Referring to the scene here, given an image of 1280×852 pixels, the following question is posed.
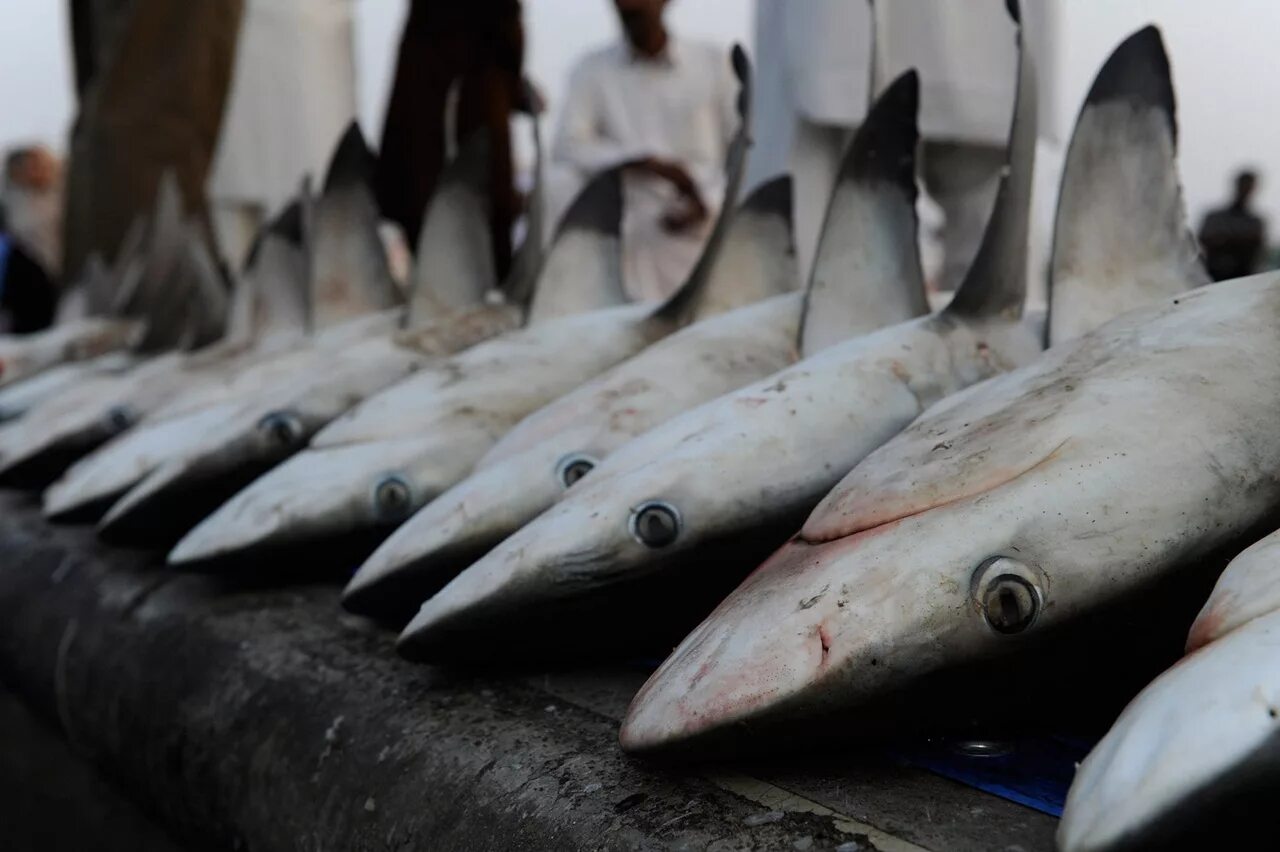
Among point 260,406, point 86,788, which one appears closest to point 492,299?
point 260,406

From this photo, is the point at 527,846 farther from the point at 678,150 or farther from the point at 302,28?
the point at 302,28

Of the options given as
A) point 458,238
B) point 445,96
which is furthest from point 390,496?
point 445,96

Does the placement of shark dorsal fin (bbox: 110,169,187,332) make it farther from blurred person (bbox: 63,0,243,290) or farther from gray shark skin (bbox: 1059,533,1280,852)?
gray shark skin (bbox: 1059,533,1280,852)

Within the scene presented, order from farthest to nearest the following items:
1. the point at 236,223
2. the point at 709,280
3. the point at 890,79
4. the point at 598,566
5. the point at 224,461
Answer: the point at 236,223
the point at 890,79
the point at 709,280
the point at 224,461
the point at 598,566

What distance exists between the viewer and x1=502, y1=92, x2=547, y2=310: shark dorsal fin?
9.96 ft

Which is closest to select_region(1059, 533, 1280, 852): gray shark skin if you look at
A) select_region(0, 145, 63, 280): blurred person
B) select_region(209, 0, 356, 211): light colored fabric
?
select_region(209, 0, 356, 211): light colored fabric

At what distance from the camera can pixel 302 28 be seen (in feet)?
23.5

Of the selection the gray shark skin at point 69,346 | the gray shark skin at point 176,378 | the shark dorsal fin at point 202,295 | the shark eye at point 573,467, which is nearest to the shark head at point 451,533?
the shark eye at point 573,467

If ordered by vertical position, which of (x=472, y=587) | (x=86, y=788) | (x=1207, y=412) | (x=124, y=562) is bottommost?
(x=86, y=788)

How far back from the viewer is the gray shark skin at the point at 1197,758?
755 mm

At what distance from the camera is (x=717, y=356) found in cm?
208

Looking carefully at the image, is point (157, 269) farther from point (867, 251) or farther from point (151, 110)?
point (151, 110)

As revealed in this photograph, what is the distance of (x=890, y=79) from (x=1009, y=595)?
2.53 metres

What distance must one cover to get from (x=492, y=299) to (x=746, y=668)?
6.97 feet
